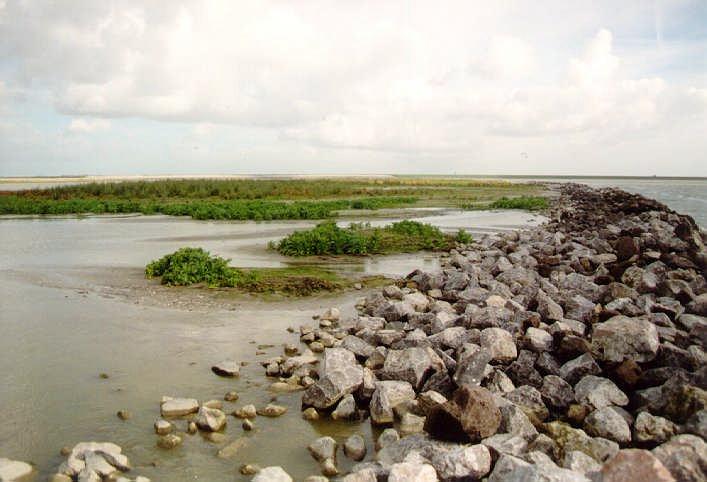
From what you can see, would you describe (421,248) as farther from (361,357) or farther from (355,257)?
(361,357)

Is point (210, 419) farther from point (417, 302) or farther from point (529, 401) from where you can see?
point (417, 302)

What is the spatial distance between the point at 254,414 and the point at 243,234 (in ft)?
50.4

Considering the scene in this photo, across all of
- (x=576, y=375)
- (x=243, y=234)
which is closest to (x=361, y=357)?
(x=576, y=375)

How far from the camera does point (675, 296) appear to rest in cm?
705

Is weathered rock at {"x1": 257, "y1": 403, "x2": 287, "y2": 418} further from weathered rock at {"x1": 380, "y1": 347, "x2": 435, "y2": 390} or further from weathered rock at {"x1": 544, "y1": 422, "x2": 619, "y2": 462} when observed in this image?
weathered rock at {"x1": 544, "y1": 422, "x2": 619, "y2": 462}

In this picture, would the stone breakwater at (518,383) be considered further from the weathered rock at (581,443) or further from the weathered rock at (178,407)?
the weathered rock at (178,407)

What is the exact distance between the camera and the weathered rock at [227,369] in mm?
5483

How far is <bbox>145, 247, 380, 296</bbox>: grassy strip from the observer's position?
31.4ft

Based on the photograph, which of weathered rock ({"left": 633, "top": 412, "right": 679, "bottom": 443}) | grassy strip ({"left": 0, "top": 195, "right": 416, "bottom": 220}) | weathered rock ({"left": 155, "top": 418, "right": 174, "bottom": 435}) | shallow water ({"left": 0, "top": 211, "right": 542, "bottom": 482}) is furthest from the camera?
grassy strip ({"left": 0, "top": 195, "right": 416, "bottom": 220})

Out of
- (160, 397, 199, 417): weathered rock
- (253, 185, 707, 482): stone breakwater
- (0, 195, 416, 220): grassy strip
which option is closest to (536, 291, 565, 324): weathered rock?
(253, 185, 707, 482): stone breakwater

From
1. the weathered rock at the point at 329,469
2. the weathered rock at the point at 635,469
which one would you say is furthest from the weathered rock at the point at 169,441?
the weathered rock at the point at 635,469

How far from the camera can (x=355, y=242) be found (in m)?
13.9

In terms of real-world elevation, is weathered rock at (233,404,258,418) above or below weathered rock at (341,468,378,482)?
below

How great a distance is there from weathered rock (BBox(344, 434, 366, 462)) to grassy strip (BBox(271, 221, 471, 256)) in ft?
31.8
